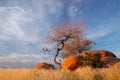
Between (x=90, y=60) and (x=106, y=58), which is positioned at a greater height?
(x=106, y=58)

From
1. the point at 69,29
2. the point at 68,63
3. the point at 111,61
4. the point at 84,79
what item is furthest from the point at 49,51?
the point at 84,79

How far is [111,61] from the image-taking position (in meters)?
24.8

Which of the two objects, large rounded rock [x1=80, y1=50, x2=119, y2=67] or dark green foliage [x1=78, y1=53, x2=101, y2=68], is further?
large rounded rock [x1=80, y1=50, x2=119, y2=67]

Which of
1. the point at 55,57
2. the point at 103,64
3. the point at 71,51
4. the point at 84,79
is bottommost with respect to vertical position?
the point at 84,79

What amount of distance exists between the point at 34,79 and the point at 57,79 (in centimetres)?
108

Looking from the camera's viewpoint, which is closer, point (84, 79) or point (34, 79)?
point (34, 79)

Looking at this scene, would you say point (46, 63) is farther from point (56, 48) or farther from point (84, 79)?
point (84, 79)

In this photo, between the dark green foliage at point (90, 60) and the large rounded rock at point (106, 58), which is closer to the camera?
the dark green foliage at point (90, 60)

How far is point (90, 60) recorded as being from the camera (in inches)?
904

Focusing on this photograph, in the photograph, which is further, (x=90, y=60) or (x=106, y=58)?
(x=106, y=58)

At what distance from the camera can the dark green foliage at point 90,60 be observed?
2291 cm

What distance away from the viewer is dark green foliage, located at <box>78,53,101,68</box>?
22.9 metres

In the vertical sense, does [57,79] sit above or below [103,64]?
below

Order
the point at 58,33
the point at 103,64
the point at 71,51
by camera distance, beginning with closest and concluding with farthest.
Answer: the point at 103,64 → the point at 58,33 → the point at 71,51
